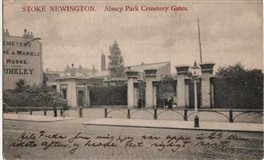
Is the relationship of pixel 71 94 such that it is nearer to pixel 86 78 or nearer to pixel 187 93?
pixel 86 78

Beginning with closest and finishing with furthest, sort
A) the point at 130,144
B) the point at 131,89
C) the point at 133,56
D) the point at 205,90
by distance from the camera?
the point at 130,144, the point at 133,56, the point at 205,90, the point at 131,89

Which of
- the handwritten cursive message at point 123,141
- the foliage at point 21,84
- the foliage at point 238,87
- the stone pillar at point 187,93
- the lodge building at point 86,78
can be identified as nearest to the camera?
the handwritten cursive message at point 123,141

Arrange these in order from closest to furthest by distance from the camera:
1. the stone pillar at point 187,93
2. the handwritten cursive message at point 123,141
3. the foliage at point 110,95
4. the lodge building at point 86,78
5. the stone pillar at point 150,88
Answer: the handwritten cursive message at point 123,141 → the lodge building at point 86,78 → the stone pillar at point 187,93 → the stone pillar at point 150,88 → the foliage at point 110,95

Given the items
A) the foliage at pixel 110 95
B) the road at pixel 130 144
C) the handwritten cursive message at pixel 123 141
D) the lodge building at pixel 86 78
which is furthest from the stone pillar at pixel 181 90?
the handwritten cursive message at pixel 123 141

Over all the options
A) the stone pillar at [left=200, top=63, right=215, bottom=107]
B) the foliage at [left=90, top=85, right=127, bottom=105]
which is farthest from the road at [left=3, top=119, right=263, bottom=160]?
the foliage at [left=90, top=85, right=127, bottom=105]

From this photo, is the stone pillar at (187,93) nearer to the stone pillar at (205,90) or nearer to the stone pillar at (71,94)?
the stone pillar at (205,90)

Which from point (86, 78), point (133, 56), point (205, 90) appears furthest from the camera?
point (86, 78)

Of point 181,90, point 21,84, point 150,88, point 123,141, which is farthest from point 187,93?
point 21,84
